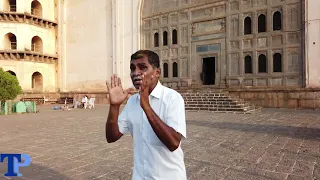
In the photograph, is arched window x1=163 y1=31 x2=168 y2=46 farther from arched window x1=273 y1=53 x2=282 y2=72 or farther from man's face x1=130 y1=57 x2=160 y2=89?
man's face x1=130 y1=57 x2=160 y2=89

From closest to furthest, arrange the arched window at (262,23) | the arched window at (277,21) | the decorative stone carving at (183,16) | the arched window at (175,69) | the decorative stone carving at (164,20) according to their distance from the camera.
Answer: the arched window at (277,21), the arched window at (262,23), the decorative stone carving at (183,16), the arched window at (175,69), the decorative stone carving at (164,20)

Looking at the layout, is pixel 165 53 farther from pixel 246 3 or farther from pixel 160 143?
pixel 160 143

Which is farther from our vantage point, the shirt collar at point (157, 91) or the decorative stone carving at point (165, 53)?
the decorative stone carving at point (165, 53)

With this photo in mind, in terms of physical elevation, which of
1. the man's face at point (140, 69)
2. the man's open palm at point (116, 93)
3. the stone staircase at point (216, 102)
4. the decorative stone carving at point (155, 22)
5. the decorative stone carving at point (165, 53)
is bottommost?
the stone staircase at point (216, 102)

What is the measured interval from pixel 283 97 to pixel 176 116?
15943mm

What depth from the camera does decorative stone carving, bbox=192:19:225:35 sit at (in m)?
18.8

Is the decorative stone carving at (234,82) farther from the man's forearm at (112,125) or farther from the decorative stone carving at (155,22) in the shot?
the man's forearm at (112,125)

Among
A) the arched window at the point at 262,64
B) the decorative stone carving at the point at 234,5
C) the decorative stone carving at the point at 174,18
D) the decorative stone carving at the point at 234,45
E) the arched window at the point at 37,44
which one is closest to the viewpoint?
the arched window at the point at 262,64

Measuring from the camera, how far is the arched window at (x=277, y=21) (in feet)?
55.1

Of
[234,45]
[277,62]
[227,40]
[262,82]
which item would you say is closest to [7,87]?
[227,40]

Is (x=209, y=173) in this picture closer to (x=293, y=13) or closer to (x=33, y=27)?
(x=293, y=13)

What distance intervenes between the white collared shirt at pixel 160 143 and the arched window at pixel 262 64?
55.7ft

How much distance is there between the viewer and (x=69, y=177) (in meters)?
4.02

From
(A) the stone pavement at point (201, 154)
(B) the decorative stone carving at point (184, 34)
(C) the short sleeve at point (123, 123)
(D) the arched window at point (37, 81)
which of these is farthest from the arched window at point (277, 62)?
(D) the arched window at point (37, 81)
